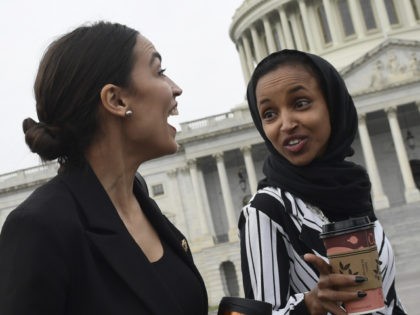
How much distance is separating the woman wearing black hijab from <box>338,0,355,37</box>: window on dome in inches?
2272

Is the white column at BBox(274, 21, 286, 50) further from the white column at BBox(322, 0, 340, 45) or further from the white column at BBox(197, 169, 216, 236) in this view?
the white column at BBox(197, 169, 216, 236)

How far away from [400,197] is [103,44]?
1875 inches

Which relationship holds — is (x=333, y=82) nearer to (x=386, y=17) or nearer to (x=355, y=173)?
(x=355, y=173)

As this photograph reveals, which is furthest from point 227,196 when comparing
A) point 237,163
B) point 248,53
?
point 248,53

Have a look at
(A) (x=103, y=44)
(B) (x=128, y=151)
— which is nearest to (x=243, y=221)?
(B) (x=128, y=151)

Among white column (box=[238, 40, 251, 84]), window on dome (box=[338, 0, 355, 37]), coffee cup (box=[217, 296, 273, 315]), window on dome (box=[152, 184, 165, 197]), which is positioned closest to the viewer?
coffee cup (box=[217, 296, 273, 315])

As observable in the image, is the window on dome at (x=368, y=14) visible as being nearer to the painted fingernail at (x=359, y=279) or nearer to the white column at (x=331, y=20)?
the white column at (x=331, y=20)

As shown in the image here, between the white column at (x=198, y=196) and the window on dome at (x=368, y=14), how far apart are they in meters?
21.6

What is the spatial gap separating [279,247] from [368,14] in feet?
193

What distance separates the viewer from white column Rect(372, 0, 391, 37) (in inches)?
2221

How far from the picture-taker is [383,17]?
56688 mm

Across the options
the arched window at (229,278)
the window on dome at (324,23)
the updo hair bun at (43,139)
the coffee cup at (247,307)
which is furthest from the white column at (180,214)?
the coffee cup at (247,307)

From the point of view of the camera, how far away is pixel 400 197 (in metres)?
48.2

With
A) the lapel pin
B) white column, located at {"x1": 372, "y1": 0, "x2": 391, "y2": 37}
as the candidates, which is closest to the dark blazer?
the lapel pin
